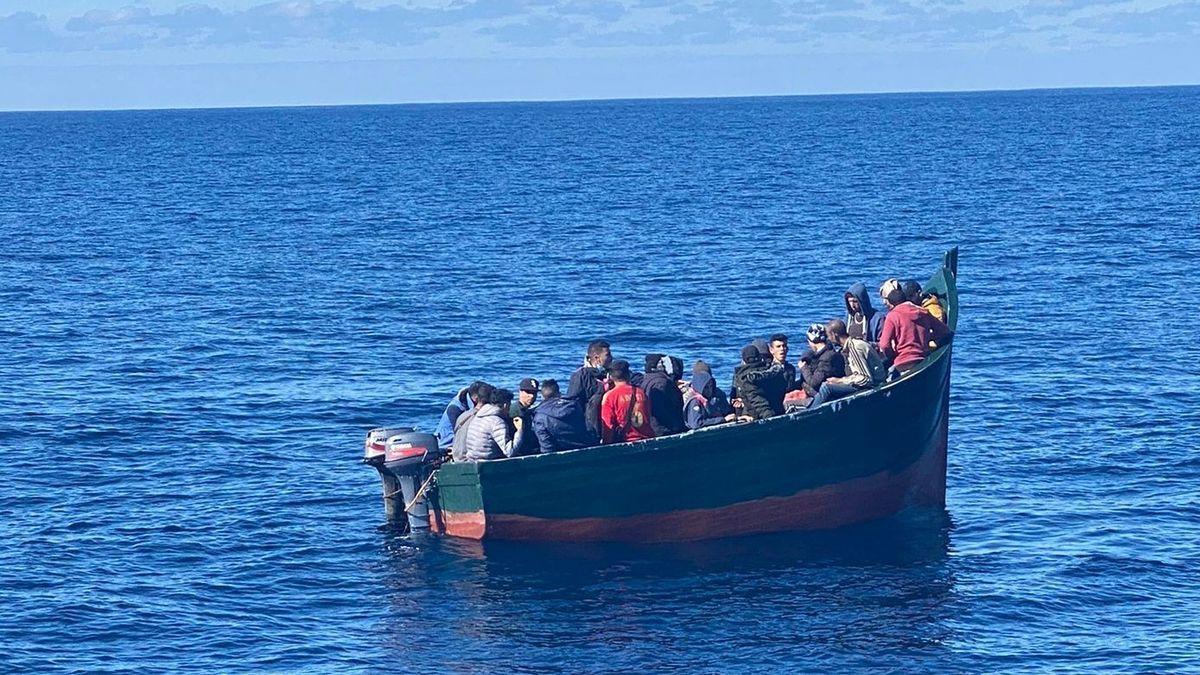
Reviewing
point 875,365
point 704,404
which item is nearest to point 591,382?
point 704,404

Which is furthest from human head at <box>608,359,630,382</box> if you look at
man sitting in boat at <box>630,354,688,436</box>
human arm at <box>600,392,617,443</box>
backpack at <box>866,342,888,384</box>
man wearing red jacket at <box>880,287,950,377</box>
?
man wearing red jacket at <box>880,287,950,377</box>

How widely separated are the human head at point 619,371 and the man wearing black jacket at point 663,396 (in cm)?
40

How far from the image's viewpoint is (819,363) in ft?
77.9

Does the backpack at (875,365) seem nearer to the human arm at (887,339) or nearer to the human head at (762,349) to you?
the human arm at (887,339)

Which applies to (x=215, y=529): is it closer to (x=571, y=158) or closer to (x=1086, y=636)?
(x=1086, y=636)


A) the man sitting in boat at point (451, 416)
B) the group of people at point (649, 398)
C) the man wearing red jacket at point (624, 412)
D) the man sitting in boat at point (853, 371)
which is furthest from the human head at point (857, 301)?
the man sitting in boat at point (451, 416)

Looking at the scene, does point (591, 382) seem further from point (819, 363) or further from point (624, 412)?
point (819, 363)

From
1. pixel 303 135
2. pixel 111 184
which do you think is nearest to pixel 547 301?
pixel 111 184

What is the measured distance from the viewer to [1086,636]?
20750 mm

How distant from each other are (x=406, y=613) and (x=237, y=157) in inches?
4701

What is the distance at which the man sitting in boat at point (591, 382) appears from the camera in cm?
2350

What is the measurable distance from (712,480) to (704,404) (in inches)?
40.6

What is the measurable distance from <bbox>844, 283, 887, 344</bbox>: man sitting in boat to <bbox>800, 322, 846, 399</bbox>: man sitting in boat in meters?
0.99

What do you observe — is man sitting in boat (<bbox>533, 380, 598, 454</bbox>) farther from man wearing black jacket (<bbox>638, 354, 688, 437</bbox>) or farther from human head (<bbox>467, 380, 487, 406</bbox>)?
man wearing black jacket (<bbox>638, 354, 688, 437</bbox>)
